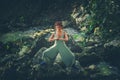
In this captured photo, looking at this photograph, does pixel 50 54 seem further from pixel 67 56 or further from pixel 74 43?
pixel 74 43

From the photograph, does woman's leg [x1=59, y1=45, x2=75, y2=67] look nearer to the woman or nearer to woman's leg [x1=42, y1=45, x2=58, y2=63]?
the woman

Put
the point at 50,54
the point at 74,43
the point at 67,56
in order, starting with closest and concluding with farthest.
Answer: the point at 67,56
the point at 50,54
the point at 74,43

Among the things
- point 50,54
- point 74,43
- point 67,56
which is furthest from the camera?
point 74,43

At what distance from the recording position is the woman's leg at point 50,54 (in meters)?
9.60

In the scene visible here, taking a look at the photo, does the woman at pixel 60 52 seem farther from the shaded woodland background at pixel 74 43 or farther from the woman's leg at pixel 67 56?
the shaded woodland background at pixel 74 43

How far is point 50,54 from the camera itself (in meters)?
9.62

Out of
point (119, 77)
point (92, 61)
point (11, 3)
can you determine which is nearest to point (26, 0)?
point (11, 3)

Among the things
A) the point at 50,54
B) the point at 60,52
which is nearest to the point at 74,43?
the point at 60,52

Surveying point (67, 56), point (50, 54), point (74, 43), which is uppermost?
point (74, 43)

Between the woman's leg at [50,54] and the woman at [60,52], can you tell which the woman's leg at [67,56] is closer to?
the woman at [60,52]

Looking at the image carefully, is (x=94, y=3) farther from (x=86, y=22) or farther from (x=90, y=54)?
(x=90, y=54)

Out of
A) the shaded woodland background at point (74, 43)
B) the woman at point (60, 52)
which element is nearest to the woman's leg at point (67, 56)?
the woman at point (60, 52)

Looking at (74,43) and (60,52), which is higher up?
(74,43)

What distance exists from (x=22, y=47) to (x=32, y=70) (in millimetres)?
1550
